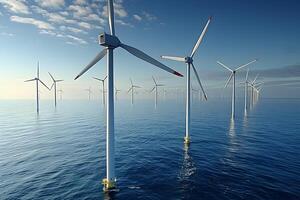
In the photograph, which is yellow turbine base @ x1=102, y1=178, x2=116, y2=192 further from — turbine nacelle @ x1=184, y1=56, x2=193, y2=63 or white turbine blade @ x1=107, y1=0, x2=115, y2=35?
turbine nacelle @ x1=184, y1=56, x2=193, y2=63

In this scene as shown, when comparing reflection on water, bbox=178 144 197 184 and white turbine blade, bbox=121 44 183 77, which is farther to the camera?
reflection on water, bbox=178 144 197 184

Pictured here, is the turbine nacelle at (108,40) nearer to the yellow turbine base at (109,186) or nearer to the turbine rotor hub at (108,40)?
the turbine rotor hub at (108,40)

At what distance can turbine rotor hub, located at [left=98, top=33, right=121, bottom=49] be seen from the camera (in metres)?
31.1

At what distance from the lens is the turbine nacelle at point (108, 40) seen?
3106cm

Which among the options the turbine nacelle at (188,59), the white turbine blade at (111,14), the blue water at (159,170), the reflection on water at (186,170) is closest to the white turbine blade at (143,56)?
the white turbine blade at (111,14)

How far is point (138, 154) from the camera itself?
182 feet

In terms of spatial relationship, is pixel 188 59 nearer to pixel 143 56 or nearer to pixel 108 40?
pixel 143 56

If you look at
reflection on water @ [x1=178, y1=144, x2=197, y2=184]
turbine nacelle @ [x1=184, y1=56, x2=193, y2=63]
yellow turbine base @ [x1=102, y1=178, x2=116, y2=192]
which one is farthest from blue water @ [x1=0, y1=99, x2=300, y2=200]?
turbine nacelle @ [x1=184, y1=56, x2=193, y2=63]

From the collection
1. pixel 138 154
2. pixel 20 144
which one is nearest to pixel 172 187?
pixel 138 154

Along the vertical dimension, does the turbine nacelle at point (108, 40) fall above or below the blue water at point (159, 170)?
above

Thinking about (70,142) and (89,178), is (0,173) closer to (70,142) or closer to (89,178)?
(89,178)

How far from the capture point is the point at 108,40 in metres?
31.5

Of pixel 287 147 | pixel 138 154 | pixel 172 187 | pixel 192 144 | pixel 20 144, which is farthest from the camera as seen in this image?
pixel 20 144

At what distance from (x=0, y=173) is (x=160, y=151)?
1507 inches
